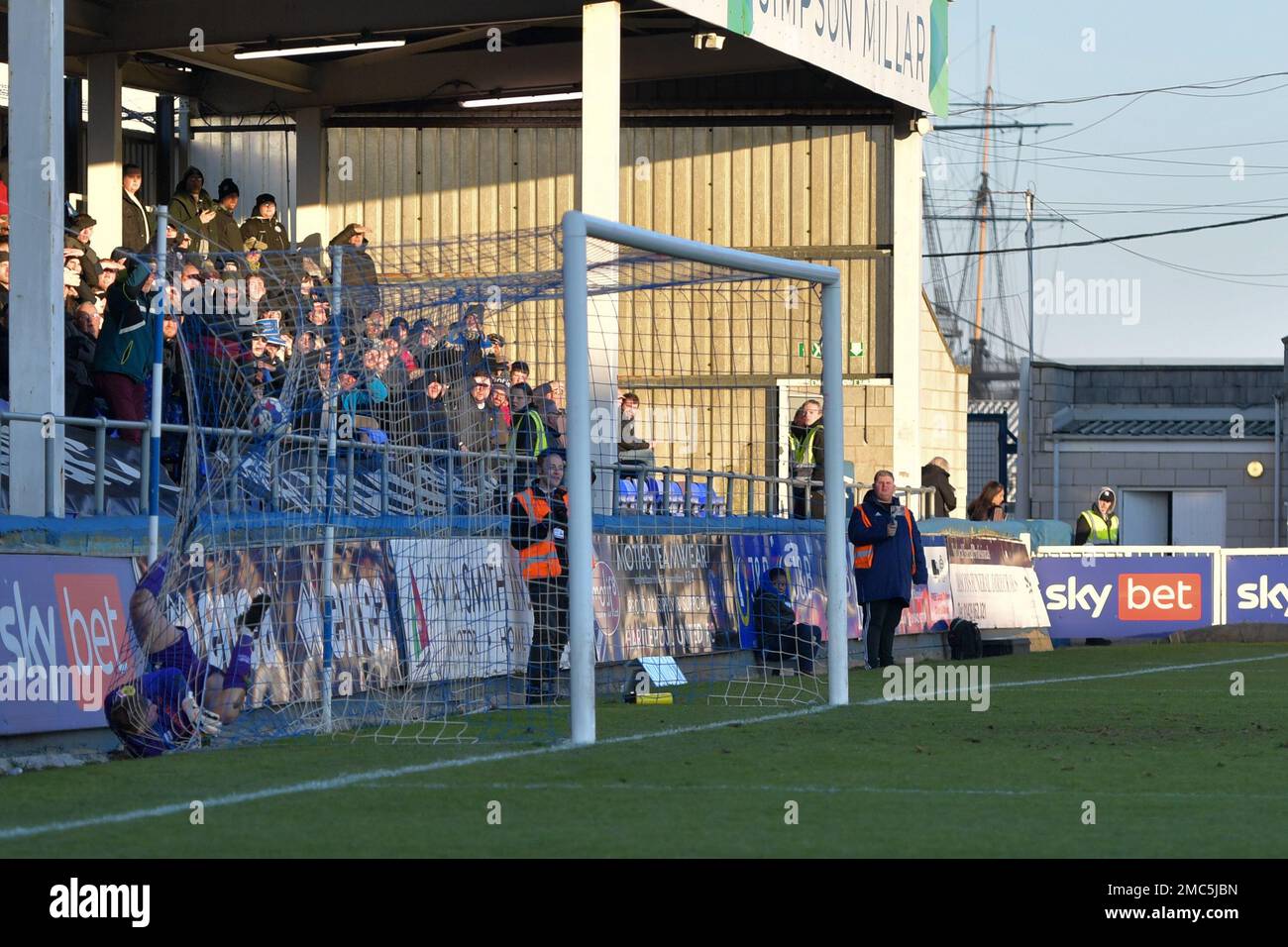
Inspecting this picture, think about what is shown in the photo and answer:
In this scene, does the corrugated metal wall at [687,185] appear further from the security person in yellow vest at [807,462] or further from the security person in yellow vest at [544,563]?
the security person in yellow vest at [544,563]

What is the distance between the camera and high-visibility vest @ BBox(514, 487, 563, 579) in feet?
44.2

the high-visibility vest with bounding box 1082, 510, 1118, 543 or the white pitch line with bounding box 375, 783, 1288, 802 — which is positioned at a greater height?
the high-visibility vest with bounding box 1082, 510, 1118, 543

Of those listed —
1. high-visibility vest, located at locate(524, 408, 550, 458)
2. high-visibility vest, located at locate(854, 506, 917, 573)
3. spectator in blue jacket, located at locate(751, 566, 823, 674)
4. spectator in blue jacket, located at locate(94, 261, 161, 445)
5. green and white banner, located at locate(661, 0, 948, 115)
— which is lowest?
spectator in blue jacket, located at locate(751, 566, 823, 674)

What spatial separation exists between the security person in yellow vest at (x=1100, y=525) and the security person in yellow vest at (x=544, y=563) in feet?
52.4

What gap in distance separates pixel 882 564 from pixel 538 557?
230 inches

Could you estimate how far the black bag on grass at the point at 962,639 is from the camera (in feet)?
72.4

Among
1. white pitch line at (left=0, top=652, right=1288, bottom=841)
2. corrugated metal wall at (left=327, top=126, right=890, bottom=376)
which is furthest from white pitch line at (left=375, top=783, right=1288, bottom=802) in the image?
corrugated metal wall at (left=327, top=126, right=890, bottom=376)

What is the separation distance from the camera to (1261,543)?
4178 centimetres

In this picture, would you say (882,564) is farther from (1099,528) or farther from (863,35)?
(1099,528)

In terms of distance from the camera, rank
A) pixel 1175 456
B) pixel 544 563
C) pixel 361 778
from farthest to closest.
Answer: pixel 1175 456 → pixel 544 563 → pixel 361 778

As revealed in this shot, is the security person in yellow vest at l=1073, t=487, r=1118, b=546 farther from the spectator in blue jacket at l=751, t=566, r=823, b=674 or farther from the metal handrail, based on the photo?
the spectator in blue jacket at l=751, t=566, r=823, b=674

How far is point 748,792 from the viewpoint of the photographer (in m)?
8.52

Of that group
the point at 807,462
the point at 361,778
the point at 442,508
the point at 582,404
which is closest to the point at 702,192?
the point at 807,462
